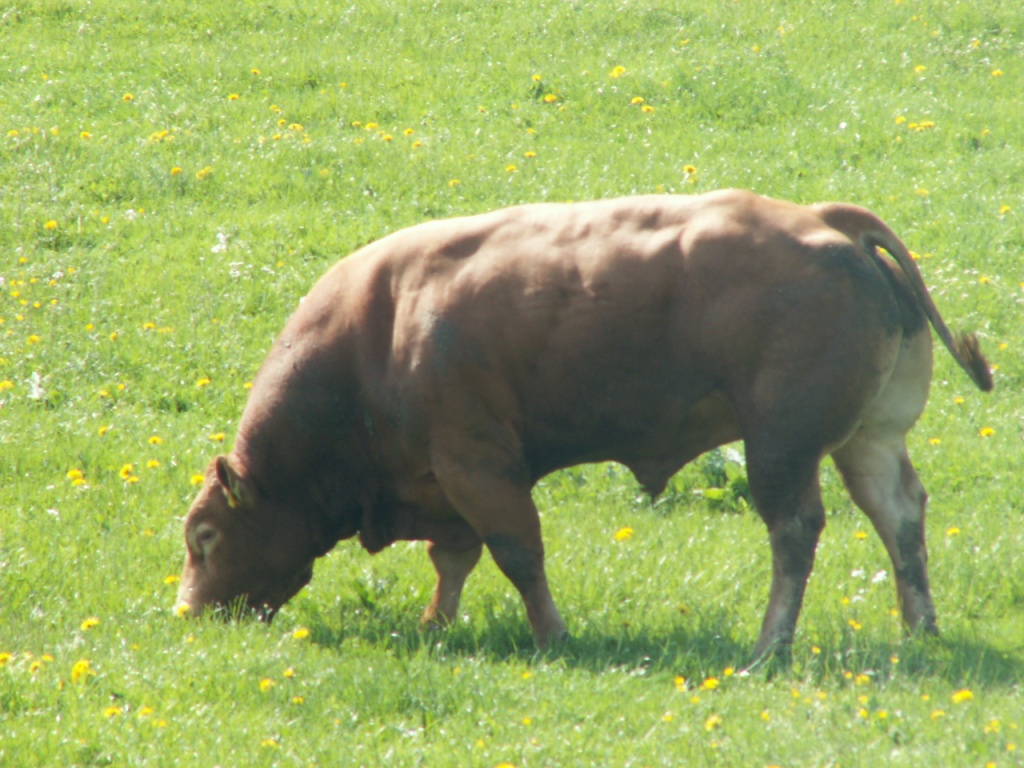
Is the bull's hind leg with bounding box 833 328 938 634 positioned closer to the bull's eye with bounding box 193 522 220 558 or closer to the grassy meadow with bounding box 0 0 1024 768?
the grassy meadow with bounding box 0 0 1024 768

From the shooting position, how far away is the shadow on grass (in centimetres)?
505

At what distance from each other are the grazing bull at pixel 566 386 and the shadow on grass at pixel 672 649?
18 centimetres

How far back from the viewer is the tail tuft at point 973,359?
576cm

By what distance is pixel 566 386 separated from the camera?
573 centimetres

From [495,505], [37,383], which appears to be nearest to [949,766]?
[495,505]

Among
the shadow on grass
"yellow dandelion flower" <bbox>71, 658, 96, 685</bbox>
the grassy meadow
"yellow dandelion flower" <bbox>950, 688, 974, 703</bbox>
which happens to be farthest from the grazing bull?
"yellow dandelion flower" <bbox>71, 658, 96, 685</bbox>

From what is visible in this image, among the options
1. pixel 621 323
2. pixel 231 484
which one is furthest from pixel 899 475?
pixel 231 484

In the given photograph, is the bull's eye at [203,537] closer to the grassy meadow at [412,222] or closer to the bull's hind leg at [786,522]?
the grassy meadow at [412,222]

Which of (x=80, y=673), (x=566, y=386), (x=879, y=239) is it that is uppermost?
(x=879, y=239)

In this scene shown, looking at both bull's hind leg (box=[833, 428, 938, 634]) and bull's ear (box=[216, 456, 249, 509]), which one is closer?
bull's hind leg (box=[833, 428, 938, 634])

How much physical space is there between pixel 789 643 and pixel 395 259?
2.32 meters

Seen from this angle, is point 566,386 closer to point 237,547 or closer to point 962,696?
point 237,547

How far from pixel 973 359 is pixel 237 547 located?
3308 millimetres

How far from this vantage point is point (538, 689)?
498 cm
